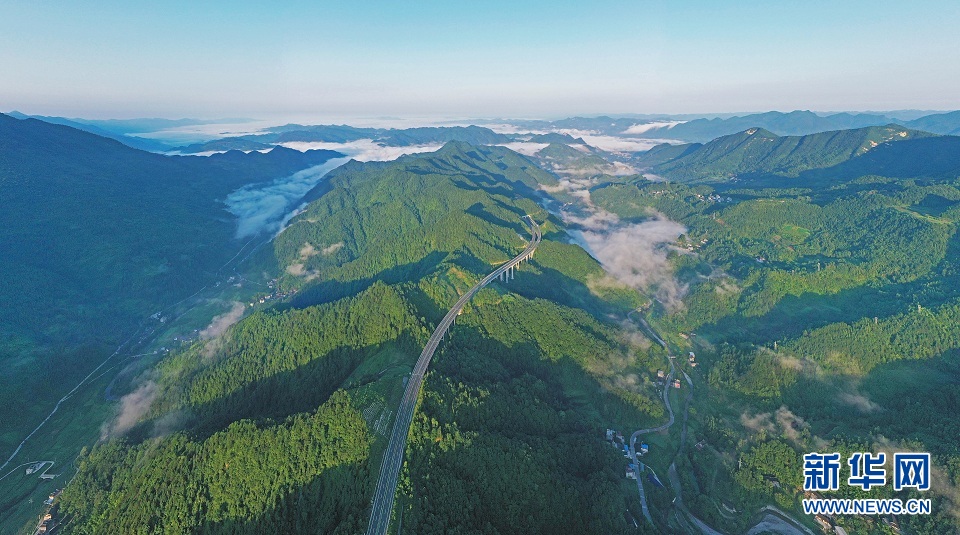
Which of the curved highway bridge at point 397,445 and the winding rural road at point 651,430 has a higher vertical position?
the curved highway bridge at point 397,445

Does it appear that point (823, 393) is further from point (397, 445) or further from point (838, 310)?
point (397, 445)

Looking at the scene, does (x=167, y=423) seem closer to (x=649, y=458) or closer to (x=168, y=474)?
(x=168, y=474)

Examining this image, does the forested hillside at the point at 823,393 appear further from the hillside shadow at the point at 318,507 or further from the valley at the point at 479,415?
the hillside shadow at the point at 318,507

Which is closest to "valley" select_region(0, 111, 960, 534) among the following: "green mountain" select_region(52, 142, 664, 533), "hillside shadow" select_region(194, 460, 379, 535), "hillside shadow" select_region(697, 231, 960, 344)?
"hillside shadow" select_region(194, 460, 379, 535)

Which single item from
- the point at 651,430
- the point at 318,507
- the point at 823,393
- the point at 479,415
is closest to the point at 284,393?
the point at 318,507

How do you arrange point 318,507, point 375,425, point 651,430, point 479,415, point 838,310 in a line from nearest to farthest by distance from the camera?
point 318,507
point 375,425
point 479,415
point 651,430
point 838,310

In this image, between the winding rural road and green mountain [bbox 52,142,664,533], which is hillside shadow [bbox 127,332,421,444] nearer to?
green mountain [bbox 52,142,664,533]

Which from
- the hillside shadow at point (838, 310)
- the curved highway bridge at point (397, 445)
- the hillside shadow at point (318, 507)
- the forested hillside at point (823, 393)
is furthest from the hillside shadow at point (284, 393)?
the hillside shadow at point (838, 310)

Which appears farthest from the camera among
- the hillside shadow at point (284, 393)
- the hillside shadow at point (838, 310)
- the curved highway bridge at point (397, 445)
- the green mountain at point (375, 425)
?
the hillside shadow at point (838, 310)

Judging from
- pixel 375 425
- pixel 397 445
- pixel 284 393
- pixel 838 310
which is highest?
pixel 375 425

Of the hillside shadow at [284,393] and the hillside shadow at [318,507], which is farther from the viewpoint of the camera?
the hillside shadow at [284,393]

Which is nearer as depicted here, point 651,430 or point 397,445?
point 397,445
